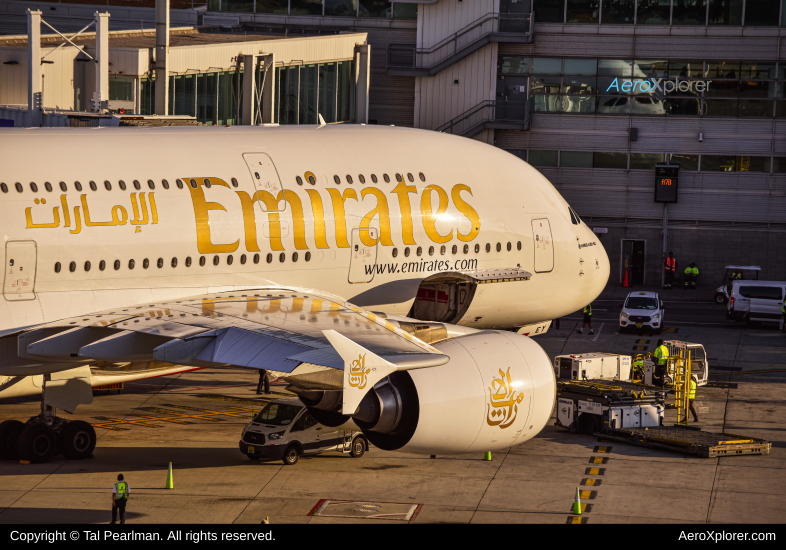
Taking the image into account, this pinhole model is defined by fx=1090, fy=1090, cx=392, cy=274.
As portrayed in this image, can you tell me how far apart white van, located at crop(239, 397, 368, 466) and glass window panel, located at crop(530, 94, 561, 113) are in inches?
1643

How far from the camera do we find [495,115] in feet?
216

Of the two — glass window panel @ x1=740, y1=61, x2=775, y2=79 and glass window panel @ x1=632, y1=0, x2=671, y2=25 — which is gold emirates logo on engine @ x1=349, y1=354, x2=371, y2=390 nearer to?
glass window panel @ x1=632, y1=0, x2=671, y2=25

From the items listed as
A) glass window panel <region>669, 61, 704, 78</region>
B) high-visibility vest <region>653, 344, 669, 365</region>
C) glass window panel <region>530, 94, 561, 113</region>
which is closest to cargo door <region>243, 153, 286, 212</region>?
high-visibility vest <region>653, 344, 669, 365</region>

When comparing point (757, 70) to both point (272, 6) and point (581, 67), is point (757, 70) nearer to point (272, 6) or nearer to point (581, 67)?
point (581, 67)

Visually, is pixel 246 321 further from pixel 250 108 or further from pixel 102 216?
pixel 250 108

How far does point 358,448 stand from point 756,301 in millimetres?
→ 29534

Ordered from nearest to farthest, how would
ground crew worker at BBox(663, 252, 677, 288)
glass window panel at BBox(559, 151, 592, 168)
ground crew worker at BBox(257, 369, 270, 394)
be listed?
ground crew worker at BBox(257, 369, 270, 394) < ground crew worker at BBox(663, 252, 677, 288) < glass window panel at BBox(559, 151, 592, 168)

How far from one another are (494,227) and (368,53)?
35630 millimetres

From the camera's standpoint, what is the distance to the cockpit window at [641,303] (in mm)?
49000

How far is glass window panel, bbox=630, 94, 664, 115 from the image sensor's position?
64.8m

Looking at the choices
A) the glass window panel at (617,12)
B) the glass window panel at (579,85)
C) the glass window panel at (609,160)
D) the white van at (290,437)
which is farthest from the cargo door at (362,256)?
the glass window panel at (617,12)

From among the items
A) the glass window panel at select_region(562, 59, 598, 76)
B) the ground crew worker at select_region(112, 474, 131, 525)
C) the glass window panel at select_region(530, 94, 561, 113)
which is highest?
the glass window panel at select_region(562, 59, 598, 76)

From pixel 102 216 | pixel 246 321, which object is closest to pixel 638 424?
pixel 246 321

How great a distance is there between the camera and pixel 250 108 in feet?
162
